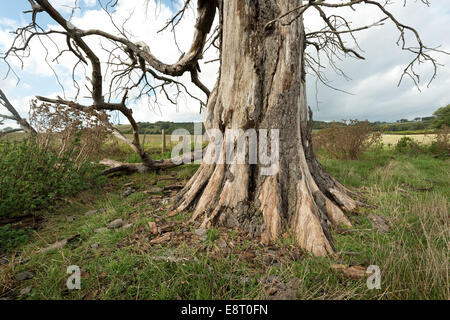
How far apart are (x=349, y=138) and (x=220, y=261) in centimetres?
783

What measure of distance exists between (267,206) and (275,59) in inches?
79.3

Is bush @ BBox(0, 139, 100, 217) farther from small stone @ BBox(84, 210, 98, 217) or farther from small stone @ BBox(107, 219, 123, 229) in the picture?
small stone @ BBox(107, 219, 123, 229)

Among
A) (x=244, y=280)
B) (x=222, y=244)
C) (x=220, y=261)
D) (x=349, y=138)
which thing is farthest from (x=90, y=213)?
(x=349, y=138)

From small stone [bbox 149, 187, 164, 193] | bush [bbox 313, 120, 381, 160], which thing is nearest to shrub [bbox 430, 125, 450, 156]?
bush [bbox 313, 120, 381, 160]

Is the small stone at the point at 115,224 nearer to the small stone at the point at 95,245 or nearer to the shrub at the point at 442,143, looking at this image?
the small stone at the point at 95,245

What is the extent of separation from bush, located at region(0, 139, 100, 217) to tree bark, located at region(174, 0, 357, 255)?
242 centimetres

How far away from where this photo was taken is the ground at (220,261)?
60.1 inches

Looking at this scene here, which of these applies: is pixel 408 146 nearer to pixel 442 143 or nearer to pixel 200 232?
pixel 442 143

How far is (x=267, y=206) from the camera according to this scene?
2449 mm

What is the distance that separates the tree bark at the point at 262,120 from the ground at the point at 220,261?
285 millimetres

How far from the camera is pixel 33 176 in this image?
3.30m

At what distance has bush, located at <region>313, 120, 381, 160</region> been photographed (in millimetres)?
7598

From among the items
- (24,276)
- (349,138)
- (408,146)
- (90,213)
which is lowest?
(24,276)

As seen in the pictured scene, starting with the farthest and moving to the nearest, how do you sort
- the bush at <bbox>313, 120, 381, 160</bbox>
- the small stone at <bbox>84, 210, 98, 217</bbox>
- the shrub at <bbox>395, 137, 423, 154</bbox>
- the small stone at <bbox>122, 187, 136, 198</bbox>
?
the shrub at <bbox>395, 137, 423, 154</bbox>, the bush at <bbox>313, 120, 381, 160</bbox>, the small stone at <bbox>122, 187, 136, 198</bbox>, the small stone at <bbox>84, 210, 98, 217</bbox>
